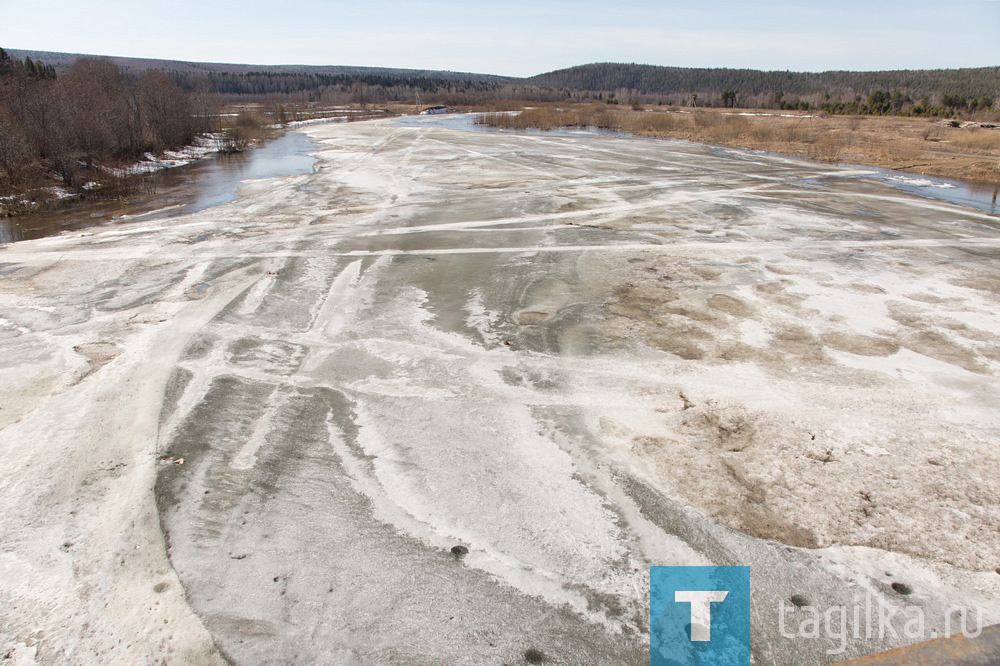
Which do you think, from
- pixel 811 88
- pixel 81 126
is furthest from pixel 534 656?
pixel 811 88

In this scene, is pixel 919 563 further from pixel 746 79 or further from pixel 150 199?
pixel 746 79

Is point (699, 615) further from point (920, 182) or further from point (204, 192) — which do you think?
point (920, 182)

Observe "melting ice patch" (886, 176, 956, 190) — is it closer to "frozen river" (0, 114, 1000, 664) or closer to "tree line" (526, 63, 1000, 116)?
"frozen river" (0, 114, 1000, 664)

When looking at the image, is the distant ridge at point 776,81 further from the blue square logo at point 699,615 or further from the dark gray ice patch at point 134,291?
the blue square logo at point 699,615

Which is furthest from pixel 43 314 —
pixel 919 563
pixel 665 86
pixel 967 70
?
pixel 665 86

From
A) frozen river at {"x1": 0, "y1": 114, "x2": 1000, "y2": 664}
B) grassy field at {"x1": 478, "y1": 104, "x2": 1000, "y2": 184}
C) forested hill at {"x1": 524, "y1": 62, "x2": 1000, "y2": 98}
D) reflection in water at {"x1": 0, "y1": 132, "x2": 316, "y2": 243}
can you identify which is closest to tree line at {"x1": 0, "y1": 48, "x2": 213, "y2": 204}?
reflection in water at {"x1": 0, "y1": 132, "x2": 316, "y2": 243}

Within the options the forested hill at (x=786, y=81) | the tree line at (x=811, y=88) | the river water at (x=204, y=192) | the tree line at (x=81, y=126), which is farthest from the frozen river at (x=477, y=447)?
the forested hill at (x=786, y=81)
